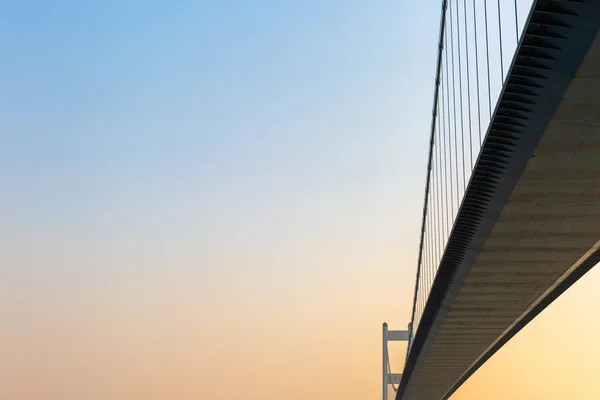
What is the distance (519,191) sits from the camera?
13.4 meters

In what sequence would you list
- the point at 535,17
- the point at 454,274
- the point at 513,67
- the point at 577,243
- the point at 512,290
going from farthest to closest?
1. the point at 512,290
2. the point at 454,274
3. the point at 577,243
4. the point at 513,67
5. the point at 535,17

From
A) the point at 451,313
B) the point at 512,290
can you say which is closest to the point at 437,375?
the point at 451,313

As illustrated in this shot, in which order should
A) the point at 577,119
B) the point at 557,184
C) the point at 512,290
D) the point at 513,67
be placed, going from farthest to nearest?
the point at 512,290 → the point at 557,184 → the point at 577,119 → the point at 513,67

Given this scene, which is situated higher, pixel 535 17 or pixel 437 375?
pixel 437 375

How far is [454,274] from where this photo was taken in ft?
64.0

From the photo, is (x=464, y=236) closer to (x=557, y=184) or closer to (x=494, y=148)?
(x=557, y=184)

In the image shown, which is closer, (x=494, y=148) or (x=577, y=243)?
(x=494, y=148)

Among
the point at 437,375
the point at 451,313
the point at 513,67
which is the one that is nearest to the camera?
the point at 513,67

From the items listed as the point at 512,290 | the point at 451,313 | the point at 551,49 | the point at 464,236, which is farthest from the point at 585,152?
the point at 451,313

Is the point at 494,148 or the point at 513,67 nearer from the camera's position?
the point at 513,67

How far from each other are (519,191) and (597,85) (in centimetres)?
429

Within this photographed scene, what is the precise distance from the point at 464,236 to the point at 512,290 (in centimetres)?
511

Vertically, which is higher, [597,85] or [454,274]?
[454,274]

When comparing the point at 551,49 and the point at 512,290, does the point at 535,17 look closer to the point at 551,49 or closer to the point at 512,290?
the point at 551,49
